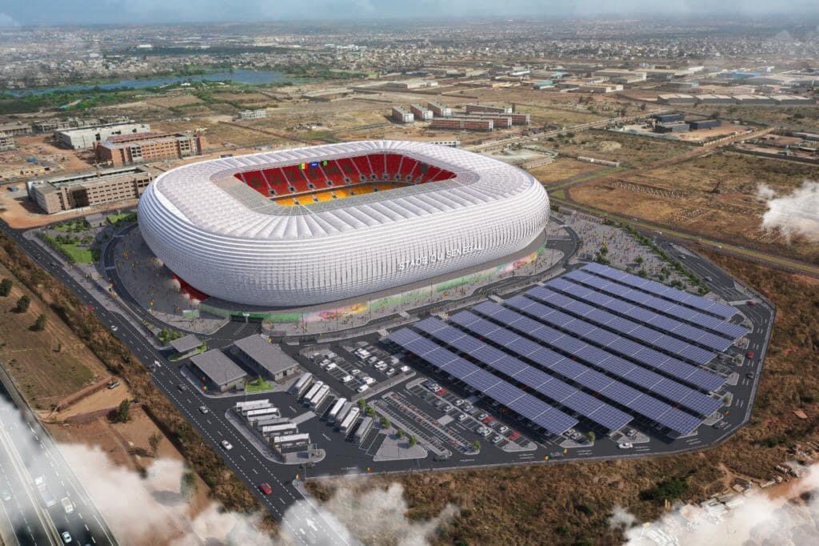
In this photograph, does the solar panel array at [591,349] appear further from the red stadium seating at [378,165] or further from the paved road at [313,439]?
the red stadium seating at [378,165]

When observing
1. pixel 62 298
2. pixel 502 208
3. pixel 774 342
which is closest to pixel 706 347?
pixel 774 342

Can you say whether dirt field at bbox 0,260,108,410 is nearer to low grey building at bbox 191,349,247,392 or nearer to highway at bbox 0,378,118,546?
highway at bbox 0,378,118,546

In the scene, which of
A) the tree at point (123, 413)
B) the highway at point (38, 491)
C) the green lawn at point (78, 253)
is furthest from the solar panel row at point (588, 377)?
the green lawn at point (78, 253)

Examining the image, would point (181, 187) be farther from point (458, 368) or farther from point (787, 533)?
point (787, 533)

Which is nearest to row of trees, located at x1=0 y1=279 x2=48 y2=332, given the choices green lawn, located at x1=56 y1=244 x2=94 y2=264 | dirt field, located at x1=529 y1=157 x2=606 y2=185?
green lawn, located at x1=56 y1=244 x2=94 y2=264

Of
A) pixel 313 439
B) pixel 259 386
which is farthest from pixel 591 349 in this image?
pixel 259 386


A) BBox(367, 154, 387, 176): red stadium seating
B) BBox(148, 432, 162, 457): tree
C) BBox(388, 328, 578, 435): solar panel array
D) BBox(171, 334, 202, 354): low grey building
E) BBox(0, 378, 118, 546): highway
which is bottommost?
BBox(0, 378, 118, 546): highway
